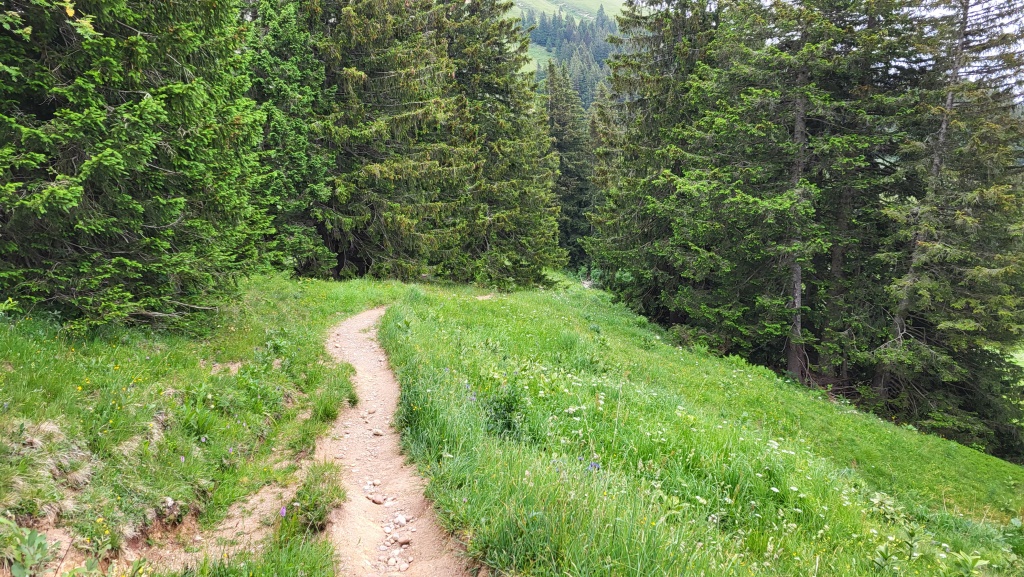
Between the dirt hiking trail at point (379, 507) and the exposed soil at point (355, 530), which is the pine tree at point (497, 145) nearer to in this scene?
the dirt hiking trail at point (379, 507)

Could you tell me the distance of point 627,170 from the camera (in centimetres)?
2378

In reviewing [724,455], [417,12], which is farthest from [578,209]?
[724,455]

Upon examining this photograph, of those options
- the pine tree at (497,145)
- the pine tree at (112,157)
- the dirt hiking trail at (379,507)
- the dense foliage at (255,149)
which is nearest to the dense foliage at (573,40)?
the pine tree at (497,145)

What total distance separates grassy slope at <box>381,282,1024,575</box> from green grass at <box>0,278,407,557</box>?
1723 mm

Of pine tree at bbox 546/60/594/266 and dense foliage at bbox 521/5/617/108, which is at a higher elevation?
dense foliage at bbox 521/5/617/108

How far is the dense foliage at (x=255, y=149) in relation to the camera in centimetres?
615

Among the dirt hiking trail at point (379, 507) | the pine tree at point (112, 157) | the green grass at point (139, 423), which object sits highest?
the pine tree at point (112, 157)

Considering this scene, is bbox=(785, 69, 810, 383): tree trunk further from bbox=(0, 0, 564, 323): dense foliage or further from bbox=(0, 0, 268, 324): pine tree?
bbox=(0, 0, 268, 324): pine tree

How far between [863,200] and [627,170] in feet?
34.5

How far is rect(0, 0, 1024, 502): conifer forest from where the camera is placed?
A: 21.2ft

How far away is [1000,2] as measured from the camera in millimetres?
13898

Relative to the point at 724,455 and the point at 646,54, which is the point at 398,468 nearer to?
the point at 724,455

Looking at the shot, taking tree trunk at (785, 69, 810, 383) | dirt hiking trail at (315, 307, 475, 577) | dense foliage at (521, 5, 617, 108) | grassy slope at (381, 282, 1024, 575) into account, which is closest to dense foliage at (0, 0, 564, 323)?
dirt hiking trail at (315, 307, 475, 577)

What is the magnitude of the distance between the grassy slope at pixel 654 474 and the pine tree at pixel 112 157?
4356mm
